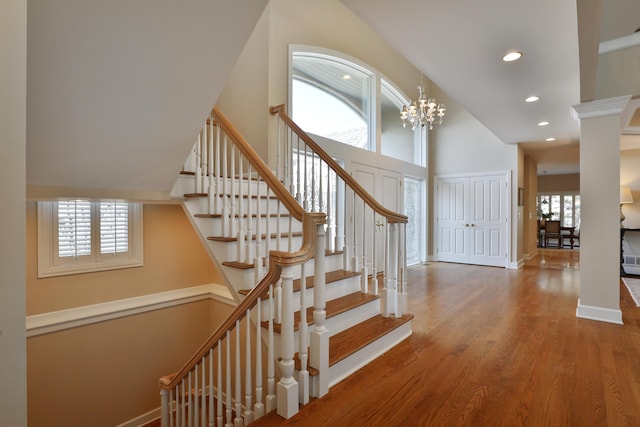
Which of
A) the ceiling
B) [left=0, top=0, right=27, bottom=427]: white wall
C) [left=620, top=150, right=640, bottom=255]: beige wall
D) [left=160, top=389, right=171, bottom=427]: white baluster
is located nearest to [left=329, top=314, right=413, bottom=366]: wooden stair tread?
[left=160, top=389, right=171, bottom=427]: white baluster

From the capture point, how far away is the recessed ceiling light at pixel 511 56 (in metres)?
2.71

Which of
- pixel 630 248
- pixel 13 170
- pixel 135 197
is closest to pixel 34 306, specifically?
pixel 135 197

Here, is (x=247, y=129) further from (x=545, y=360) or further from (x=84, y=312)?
(x=545, y=360)

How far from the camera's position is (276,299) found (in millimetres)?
1961

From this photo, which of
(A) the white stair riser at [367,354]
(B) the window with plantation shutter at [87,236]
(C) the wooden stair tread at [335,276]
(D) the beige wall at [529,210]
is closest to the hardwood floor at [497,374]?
(A) the white stair riser at [367,354]

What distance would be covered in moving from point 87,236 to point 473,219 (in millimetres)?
6807

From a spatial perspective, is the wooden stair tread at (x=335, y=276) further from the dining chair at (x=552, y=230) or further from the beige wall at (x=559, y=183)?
the beige wall at (x=559, y=183)

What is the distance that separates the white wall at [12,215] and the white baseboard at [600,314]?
4.40 metres

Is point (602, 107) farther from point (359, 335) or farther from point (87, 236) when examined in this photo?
point (87, 236)

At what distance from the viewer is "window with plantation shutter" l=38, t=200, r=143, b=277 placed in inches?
127

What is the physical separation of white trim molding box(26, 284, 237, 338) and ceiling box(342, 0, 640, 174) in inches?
128

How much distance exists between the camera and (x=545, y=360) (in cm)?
238

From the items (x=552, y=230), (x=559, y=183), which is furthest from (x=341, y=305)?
(x=559, y=183)

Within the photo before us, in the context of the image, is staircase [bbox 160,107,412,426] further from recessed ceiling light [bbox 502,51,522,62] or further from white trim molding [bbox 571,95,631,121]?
white trim molding [bbox 571,95,631,121]
